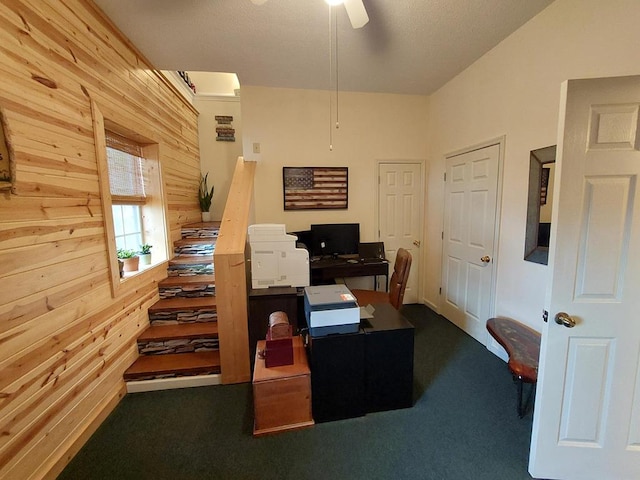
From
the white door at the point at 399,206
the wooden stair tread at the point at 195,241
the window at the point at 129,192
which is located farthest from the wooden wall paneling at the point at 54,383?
the white door at the point at 399,206

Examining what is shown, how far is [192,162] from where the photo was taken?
13.0ft

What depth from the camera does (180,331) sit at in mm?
2438

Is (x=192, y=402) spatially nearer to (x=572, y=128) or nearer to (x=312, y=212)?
(x=312, y=212)

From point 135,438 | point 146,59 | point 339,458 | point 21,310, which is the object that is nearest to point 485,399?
point 339,458

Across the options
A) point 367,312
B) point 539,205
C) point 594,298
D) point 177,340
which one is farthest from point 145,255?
point 539,205

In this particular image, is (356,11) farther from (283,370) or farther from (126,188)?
(126,188)

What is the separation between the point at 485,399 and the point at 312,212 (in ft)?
8.43

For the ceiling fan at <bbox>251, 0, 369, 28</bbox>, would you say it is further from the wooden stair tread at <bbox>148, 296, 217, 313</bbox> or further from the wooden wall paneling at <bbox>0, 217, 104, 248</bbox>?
the wooden stair tread at <bbox>148, 296, 217, 313</bbox>

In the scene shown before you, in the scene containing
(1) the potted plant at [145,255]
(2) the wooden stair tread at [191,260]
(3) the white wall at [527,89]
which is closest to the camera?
(3) the white wall at [527,89]

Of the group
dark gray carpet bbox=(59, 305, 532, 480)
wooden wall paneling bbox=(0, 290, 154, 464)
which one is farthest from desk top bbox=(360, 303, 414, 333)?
wooden wall paneling bbox=(0, 290, 154, 464)

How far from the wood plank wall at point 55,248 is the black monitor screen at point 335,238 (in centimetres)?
198

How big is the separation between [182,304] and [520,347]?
2836 mm

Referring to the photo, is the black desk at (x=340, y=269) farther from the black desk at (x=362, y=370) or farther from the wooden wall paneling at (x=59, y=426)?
the wooden wall paneling at (x=59, y=426)

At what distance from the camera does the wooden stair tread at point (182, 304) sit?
255 cm
